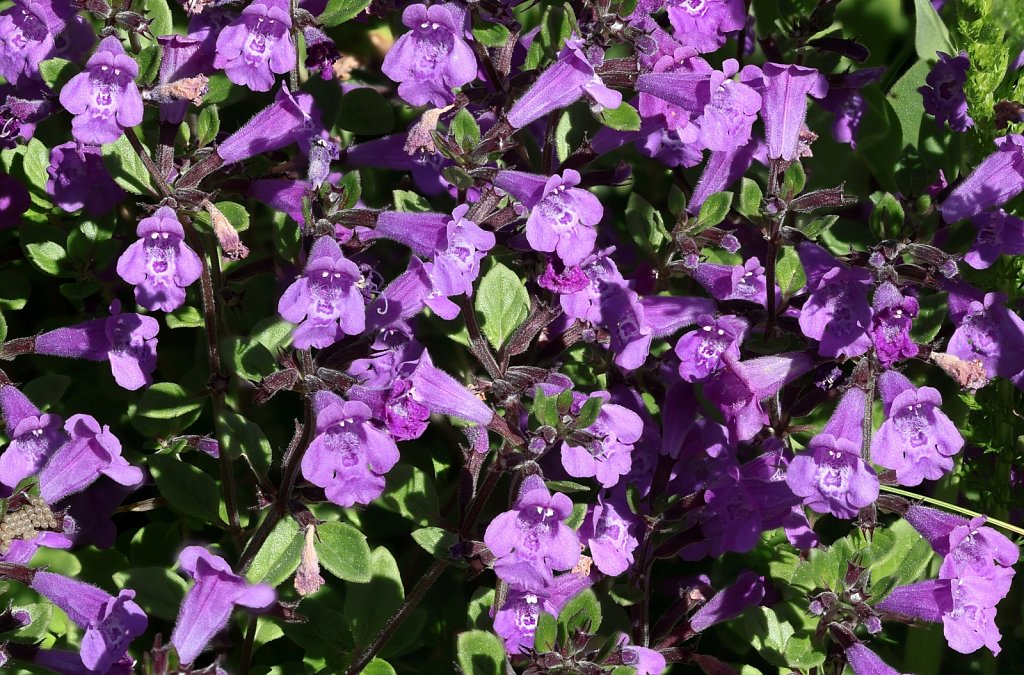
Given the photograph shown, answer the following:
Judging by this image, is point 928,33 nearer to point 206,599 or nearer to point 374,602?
point 374,602

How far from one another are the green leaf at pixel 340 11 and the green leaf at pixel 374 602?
1372 millimetres

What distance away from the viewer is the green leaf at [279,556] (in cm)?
246

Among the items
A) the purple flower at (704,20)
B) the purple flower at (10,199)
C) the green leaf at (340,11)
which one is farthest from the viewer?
the purple flower at (10,199)

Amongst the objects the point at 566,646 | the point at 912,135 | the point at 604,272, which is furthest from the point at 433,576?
the point at 912,135

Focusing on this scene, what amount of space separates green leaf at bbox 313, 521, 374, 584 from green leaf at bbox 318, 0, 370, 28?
4.15 ft

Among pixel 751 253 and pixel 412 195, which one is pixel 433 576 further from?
pixel 751 253

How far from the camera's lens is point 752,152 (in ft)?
9.96

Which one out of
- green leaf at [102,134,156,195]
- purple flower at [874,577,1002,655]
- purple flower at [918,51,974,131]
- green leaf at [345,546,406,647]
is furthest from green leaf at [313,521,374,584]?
purple flower at [918,51,974,131]

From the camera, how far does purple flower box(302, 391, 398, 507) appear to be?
2287 millimetres

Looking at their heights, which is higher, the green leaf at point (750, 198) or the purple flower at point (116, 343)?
the green leaf at point (750, 198)

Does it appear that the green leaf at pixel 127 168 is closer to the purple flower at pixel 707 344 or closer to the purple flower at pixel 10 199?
the purple flower at pixel 10 199

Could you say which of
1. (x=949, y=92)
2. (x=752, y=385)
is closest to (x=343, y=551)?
(x=752, y=385)

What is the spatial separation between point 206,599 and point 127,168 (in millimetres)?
1056

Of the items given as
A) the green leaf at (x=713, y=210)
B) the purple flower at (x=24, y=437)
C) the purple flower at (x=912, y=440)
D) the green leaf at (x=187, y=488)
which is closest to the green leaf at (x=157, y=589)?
the green leaf at (x=187, y=488)
